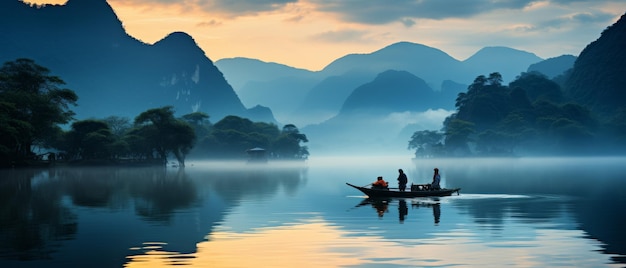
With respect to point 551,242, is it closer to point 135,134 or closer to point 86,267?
point 86,267

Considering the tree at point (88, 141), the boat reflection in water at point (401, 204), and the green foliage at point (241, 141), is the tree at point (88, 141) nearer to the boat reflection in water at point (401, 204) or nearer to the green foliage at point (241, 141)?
the green foliage at point (241, 141)

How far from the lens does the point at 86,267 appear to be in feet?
59.6

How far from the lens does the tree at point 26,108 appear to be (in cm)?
8612

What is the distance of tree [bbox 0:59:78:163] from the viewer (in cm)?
8612

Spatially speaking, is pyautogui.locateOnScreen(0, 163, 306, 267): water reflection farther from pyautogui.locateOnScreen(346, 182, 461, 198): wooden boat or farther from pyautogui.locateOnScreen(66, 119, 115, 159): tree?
pyautogui.locateOnScreen(66, 119, 115, 159): tree

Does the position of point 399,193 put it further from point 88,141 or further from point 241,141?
point 241,141

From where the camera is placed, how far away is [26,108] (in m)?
95.8

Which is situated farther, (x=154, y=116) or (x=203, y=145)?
(x=203, y=145)

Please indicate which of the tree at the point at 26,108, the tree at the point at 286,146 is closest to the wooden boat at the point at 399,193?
the tree at the point at 26,108

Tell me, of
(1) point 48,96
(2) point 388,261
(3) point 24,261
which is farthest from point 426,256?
(1) point 48,96

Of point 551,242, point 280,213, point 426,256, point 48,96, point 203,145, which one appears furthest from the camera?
point 203,145

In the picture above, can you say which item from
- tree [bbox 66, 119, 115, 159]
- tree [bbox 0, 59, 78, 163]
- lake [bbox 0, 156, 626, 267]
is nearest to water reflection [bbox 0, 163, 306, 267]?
lake [bbox 0, 156, 626, 267]

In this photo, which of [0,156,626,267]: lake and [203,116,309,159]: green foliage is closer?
[0,156,626,267]: lake

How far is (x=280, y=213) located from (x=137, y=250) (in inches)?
522
